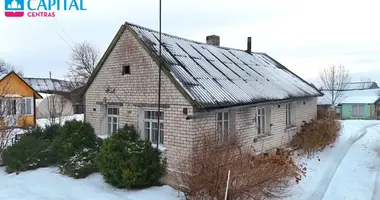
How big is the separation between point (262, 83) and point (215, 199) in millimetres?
7012

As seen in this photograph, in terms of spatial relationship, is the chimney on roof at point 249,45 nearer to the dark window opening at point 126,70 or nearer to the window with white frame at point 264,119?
the window with white frame at point 264,119

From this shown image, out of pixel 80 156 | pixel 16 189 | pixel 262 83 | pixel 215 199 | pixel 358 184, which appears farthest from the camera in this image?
pixel 262 83

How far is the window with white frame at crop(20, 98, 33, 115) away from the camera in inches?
1000

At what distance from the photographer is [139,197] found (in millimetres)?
7645

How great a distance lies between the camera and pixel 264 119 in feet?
40.0

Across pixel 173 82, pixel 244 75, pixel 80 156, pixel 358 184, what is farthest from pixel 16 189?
pixel 358 184

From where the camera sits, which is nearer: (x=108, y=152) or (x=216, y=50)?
(x=108, y=152)

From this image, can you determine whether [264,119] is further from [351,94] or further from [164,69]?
[351,94]

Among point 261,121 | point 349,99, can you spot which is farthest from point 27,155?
point 349,99

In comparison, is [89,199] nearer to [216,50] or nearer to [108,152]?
[108,152]

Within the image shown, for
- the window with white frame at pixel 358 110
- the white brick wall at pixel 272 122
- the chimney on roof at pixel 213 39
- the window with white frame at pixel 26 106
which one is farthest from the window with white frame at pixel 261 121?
the window with white frame at pixel 358 110

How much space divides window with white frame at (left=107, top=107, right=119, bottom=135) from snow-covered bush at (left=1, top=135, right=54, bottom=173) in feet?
7.90

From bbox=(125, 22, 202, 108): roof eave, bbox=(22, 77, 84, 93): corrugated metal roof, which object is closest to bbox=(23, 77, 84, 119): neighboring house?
bbox=(22, 77, 84, 93): corrugated metal roof

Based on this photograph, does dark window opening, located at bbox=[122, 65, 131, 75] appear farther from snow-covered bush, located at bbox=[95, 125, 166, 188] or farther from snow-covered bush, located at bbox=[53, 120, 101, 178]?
snow-covered bush, located at bbox=[53, 120, 101, 178]
